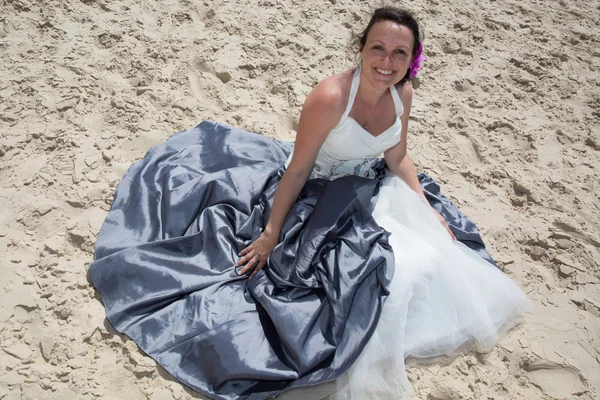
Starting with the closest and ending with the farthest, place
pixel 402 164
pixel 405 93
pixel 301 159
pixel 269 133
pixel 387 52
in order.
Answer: pixel 387 52 < pixel 301 159 < pixel 405 93 < pixel 402 164 < pixel 269 133

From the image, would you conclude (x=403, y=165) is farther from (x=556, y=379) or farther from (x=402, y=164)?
(x=556, y=379)

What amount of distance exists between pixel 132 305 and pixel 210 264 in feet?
1.13

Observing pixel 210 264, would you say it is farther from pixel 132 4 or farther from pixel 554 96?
pixel 554 96

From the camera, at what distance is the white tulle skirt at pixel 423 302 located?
187cm

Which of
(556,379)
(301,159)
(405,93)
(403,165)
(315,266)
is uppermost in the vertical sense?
(405,93)

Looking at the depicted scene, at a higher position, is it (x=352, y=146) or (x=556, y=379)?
(x=352, y=146)

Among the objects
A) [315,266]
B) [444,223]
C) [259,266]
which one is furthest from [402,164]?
[259,266]

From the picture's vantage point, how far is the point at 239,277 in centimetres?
211

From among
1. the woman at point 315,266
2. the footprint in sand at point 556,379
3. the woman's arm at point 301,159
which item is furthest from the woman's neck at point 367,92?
the footprint in sand at point 556,379

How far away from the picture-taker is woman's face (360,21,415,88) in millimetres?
1946

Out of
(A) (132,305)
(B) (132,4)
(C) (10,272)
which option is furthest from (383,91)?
(B) (132,4)

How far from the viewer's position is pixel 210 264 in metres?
2.15

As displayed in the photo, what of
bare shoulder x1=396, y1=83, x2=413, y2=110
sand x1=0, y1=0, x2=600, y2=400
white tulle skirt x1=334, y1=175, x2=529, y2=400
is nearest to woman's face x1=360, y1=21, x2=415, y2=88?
bare shoulder x1=396, y1=83, x2=413, y2=110

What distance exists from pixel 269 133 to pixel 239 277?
1.14 meters
